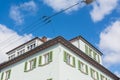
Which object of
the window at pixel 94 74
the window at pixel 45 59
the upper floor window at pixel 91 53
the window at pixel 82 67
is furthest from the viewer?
the upper floor window at pixel 91 53

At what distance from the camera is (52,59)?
108 ft

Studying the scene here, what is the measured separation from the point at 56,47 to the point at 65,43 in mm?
1565

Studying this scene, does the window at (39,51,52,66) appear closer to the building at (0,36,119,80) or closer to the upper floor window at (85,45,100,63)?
the building at (0,36,119,80)

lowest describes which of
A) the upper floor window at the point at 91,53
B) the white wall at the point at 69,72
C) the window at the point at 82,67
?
the white wall at the point at 69,72

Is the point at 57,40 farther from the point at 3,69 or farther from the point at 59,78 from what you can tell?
the point at 3,69

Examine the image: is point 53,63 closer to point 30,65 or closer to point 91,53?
point 30,65

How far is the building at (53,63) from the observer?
3231cm

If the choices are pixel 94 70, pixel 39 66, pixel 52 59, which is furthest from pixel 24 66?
pixel 94 70

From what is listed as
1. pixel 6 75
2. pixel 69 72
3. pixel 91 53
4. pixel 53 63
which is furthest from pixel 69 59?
pixel 6 75

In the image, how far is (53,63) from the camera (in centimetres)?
3234

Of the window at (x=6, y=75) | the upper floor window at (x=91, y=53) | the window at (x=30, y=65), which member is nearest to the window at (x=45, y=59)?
the window at (x=30, y=65)

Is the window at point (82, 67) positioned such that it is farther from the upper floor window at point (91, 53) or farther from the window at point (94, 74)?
the upper floor window at point (91, 53)

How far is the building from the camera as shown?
106ft

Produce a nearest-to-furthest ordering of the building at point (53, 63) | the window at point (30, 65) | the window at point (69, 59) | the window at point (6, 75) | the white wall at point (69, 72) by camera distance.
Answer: the white wall at point (69, 72) → the building at point (53, 63) → the window at point (69, 59) → the window at point (30, 65) → the window at point (6, 75)
